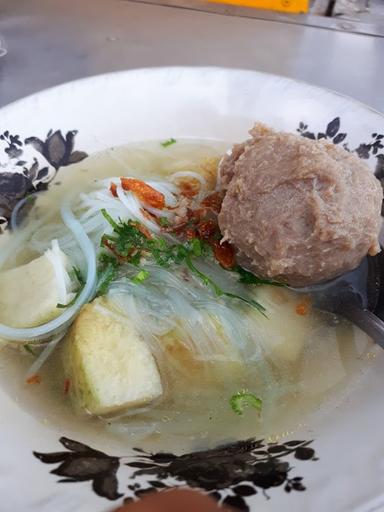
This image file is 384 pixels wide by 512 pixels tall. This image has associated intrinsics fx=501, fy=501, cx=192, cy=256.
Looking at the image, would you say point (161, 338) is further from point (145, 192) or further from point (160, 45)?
point (160, 45)

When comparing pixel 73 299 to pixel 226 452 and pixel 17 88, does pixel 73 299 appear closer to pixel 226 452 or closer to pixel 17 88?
pixel 226 452

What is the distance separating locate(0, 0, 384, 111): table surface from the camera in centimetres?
283

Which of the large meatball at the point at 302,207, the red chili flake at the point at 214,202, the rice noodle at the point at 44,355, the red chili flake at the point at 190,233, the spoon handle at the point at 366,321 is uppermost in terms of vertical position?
the large meatball at the point at 302,207

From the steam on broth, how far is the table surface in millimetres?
1376

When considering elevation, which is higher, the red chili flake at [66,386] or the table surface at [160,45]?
the table surface at [160,45]

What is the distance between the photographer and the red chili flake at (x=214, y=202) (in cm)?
176

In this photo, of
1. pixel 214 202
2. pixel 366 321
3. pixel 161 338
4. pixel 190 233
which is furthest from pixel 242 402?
pixel 214 202

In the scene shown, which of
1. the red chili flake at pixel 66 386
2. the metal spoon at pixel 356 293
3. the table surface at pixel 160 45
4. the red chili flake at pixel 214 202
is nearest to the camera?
the red chili flake at pixel 66 386

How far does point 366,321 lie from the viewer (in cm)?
152

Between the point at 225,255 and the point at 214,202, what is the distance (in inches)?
9.1

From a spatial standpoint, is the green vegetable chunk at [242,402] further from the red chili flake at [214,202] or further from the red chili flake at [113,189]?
the red chili flake at [113,189]

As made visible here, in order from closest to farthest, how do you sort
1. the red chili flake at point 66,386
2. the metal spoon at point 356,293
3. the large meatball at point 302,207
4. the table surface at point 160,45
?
1. the large meatball at point 302,207
2. the red chili flake at point 66,386
3. the metal spoon at point 356,293
4. the table surface at point 160,45

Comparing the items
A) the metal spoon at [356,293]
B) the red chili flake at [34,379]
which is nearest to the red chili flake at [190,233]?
the metal spoon at [356,293]

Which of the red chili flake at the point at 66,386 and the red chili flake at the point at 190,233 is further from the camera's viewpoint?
the red chili flake at the point at 190,233
